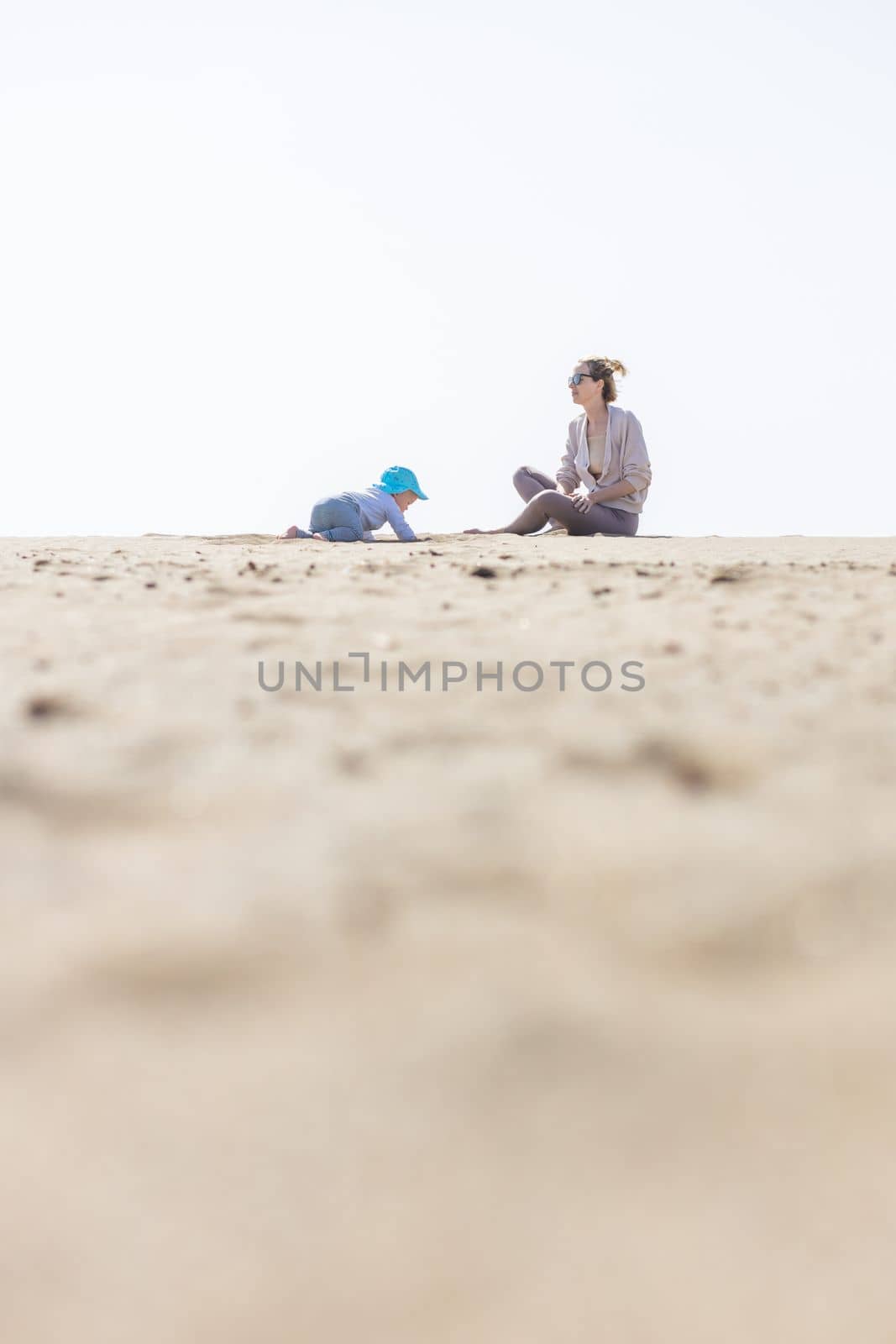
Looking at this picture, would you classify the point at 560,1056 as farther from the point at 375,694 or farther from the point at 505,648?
the point at 505,648

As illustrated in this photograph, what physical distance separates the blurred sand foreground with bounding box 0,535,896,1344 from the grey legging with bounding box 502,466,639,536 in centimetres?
447

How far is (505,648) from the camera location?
2.24 metres

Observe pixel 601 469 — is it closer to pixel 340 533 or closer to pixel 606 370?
pixel 606 370

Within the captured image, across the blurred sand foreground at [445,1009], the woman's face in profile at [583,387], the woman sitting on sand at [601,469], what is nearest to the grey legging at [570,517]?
the woman sitting on sand at [601,469]

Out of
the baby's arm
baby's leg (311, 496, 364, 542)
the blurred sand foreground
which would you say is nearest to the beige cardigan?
the baby's arm

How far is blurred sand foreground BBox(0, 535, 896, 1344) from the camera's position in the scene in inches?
32.0

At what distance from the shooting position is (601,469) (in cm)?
664

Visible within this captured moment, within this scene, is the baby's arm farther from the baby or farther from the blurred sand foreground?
the blurred sand foreground

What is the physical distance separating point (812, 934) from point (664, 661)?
97cm

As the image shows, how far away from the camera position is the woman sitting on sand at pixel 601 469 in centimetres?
642

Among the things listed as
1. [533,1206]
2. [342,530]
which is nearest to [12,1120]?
[533,1206]

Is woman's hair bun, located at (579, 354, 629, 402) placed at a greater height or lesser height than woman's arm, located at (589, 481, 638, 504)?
greater

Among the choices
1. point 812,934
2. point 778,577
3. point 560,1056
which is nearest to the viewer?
point 560,1056

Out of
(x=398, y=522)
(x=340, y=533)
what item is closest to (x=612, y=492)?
(x=398, y=522)
